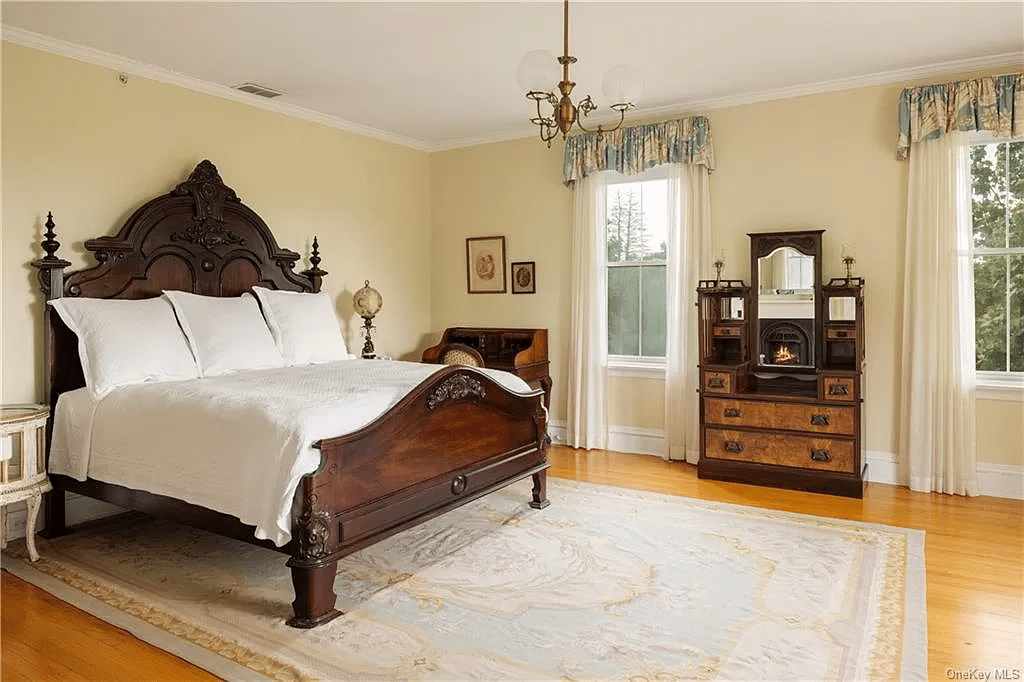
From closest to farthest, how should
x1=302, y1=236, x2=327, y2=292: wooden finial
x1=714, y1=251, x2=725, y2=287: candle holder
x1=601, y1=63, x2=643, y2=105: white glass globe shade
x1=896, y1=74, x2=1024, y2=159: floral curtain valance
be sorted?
x1=601, y1=63, x2=643, y2=105: white glass globe shade → x1=896, y1=74, x2=1024, y2=159: floral curtain valance → x1=714, y1=251, x2=725, y2=287: candle holder → x1=302, y1=236, x2=327, y2=292: wooden finial

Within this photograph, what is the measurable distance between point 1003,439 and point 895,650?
101 inches

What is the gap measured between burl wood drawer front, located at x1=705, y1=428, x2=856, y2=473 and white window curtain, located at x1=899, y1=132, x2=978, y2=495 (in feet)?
1.68

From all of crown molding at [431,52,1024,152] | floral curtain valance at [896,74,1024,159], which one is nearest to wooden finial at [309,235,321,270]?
crown molding at [431,52,1024,152]

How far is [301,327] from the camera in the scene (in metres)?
4.64

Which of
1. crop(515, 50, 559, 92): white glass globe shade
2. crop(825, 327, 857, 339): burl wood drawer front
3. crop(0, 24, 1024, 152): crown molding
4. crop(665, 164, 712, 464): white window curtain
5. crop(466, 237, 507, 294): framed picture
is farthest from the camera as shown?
crop(466, 237, 507, 294): framed picture

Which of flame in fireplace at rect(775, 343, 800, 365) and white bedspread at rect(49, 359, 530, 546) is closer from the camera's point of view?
white bedspread at rect(49, 359, 530, 546)

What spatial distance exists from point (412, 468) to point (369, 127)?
11.8 feet

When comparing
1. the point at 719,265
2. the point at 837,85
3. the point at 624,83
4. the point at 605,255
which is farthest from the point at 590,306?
the point at 624,83

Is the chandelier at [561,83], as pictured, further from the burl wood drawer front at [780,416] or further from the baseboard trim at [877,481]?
the baseboard trim at [877,481]

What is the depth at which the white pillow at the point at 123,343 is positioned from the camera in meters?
3.56

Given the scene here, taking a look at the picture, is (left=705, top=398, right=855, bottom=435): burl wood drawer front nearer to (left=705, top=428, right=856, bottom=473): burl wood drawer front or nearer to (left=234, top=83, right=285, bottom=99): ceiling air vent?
(left=705, top=428, right=856, bottom=473): burl wood drawer front

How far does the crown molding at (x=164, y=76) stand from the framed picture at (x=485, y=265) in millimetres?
1191

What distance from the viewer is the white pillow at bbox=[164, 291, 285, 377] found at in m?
4.00

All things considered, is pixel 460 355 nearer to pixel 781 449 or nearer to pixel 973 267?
pixel 781 449
